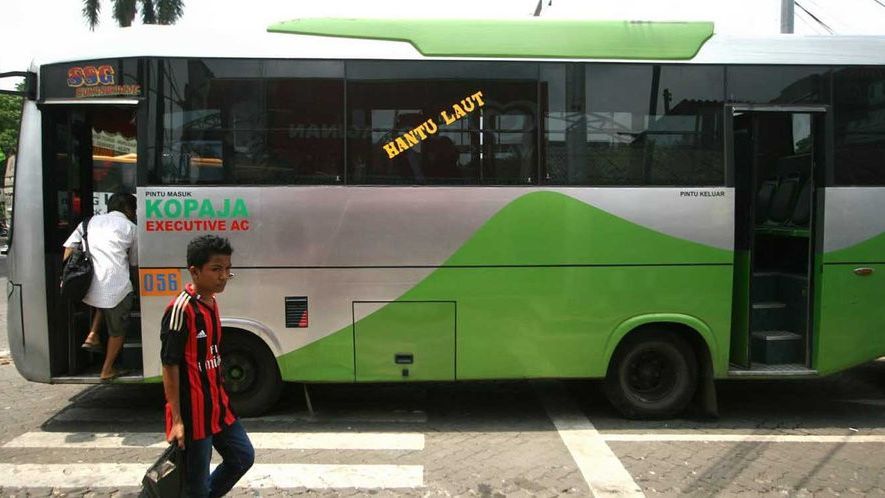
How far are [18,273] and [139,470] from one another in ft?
6.70

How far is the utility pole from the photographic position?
8.81m

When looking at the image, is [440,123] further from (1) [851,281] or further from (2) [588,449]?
(1) [851,281]

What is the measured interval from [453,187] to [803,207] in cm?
319

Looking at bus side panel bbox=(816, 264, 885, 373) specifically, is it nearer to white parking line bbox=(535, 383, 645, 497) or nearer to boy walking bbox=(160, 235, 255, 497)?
white parking line bbox=(535, 383, 645, 497)

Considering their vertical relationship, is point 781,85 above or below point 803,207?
above

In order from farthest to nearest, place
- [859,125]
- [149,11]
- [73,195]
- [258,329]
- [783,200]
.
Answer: [149,11], [783,200], [73,195], [859,125], [258,329]

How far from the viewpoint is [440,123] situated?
195 inches

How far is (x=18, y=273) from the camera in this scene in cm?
502

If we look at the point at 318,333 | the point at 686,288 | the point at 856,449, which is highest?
the point at 686,288

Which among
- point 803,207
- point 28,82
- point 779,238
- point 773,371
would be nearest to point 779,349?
point 773,371

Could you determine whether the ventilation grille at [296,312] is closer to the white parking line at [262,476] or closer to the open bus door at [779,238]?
the white parking line at [262,476]

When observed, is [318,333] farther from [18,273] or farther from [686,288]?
[686,288]

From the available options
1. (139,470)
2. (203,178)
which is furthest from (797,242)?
(139,470)

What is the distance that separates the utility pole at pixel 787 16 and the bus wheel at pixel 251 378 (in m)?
8.47
